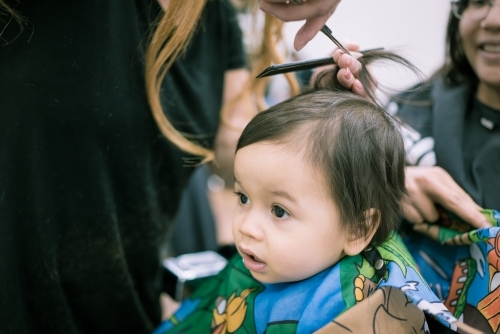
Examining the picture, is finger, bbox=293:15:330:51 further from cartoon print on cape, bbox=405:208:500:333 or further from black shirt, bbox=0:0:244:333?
cartoon print on cape, bbox=405:208:500:333

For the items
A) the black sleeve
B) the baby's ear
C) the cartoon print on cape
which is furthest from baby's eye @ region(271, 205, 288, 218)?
the black sleeve

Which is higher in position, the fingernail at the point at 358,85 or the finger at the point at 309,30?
the finger at the point at 309,30

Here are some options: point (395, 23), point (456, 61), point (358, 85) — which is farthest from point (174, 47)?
point (395, 23)

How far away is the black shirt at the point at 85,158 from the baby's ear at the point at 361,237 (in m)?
0.45

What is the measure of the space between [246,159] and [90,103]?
0.33 metres

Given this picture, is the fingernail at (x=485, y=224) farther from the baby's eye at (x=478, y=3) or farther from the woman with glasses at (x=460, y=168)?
the baby's eye at (x=478, y=3)

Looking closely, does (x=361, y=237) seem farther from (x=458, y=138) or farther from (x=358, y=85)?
(x=458, y=138)

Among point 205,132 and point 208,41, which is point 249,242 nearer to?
point 205,132

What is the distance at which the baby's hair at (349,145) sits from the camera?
2.52 feet

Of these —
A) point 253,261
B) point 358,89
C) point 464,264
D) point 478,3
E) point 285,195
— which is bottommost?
point 464,264

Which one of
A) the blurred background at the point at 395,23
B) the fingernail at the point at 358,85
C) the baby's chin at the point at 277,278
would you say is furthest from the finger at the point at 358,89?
the blurred background at the point at 395,23

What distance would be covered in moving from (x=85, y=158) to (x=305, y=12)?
1.58 ft

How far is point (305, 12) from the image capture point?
811 mm

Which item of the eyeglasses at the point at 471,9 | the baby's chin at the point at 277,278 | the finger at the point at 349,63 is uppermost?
the eyeglasses at the point at 471,9
